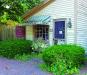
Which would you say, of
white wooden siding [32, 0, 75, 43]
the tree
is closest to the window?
white wooden siding [32, 0, 75, 43]

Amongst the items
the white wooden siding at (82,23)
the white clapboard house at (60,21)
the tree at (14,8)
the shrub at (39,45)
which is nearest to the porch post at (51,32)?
the white clapboard house at (60,21)

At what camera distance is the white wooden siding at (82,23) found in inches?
639

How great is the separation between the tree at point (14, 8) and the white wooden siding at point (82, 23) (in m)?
7.04

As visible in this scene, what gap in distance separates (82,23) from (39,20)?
276 cm

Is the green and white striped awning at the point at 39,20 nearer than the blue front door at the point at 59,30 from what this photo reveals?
No

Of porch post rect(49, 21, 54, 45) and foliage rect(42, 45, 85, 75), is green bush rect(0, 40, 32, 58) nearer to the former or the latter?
porch post rect(49, 21, 54, 45)

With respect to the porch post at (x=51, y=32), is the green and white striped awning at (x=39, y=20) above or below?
above

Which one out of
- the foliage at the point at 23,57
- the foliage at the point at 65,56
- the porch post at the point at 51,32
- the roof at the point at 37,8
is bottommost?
the foliage at the point at 23,57

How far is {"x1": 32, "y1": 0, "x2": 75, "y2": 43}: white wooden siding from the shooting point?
53.4ft

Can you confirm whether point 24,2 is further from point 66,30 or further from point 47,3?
point 66,30

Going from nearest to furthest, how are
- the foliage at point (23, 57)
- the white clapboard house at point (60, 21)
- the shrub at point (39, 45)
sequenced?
1. the foliage at point (23, 57)
2. the white clapboard house at point (60, 21)
3. the shrub at point (39, 45)

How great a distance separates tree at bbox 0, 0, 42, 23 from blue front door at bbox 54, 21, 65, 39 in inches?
234

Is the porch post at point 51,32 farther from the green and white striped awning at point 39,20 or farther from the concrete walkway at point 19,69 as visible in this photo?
the concrete walkway at point 19,69

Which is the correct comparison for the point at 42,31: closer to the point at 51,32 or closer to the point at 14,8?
the point at 51,32
